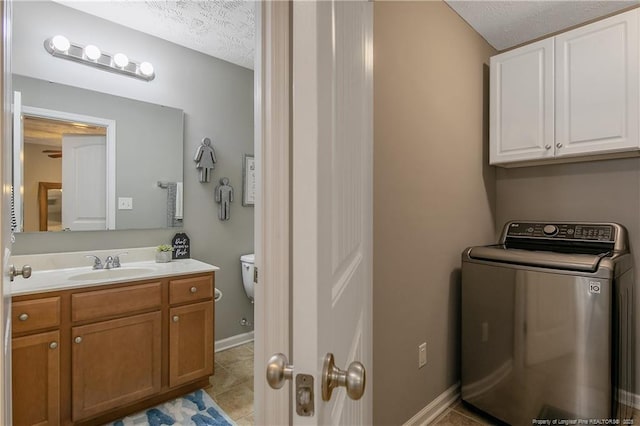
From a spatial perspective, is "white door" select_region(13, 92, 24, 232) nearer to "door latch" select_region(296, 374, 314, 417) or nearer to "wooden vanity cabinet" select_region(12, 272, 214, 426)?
"wooden vanity cabinet" select_region(12, 272, 214, 426)

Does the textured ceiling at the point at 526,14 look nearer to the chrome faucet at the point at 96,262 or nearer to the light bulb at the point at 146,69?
the light bulb at the point at 146,69

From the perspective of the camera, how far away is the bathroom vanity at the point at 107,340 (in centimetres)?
158

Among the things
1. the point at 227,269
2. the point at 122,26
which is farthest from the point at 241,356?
the point at 122,26

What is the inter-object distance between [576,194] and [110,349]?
2.93 metres

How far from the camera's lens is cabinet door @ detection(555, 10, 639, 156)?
164cm

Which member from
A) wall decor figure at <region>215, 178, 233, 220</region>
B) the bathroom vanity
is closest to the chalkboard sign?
the bathroom vanity

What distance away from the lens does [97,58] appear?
7.15 ft

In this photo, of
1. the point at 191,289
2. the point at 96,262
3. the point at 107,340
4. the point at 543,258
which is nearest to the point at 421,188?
the point at 543,258

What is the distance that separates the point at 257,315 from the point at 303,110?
0.78 metres

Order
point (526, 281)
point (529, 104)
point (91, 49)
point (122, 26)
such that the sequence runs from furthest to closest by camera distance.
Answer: point (122, 26), point (91, 49), point (529, 104), point (526, 281)

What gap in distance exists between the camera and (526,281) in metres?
1.60

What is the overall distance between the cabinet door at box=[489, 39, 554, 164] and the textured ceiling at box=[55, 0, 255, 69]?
1.65 metres

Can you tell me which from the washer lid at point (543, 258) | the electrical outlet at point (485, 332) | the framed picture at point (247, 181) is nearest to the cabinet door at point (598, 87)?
the washer lid at point (543, 258)

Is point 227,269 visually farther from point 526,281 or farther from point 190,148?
point 526,281
